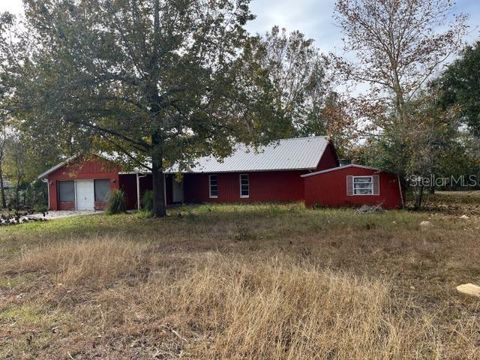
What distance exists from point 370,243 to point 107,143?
13.5m

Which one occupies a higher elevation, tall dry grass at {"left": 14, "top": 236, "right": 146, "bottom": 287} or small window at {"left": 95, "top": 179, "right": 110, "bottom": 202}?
small window at {"left": 95, "top": 179, "right": 110, "bottom": 202}

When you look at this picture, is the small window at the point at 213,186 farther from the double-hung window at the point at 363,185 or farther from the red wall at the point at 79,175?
the double-hung window at the point at 363,185

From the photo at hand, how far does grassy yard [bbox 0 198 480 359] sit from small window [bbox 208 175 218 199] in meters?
17.9

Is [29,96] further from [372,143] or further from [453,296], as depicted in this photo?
[372,143]

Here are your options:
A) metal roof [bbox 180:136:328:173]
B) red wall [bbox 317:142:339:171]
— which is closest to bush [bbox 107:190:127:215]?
metal roof [bbox 180:136:328:173]

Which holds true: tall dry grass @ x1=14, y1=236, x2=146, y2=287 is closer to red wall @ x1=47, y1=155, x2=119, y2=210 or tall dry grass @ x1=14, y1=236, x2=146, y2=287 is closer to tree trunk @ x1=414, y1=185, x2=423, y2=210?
tree trunk @ x1=414, y1=185, x2=423, y2=210

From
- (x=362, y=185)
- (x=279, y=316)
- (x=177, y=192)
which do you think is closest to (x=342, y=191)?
(x=362, y=185)

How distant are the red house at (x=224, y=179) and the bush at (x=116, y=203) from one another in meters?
1.50

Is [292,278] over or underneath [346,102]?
underneath

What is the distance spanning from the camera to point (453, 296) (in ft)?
19.0

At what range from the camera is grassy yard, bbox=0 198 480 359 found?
4.08 metres

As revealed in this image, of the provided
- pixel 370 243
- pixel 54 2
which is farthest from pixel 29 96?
pixel 370 243

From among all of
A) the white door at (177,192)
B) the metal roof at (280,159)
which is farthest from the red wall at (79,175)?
the metal roof at (280,159)

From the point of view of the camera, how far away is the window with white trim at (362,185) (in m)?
20.8
